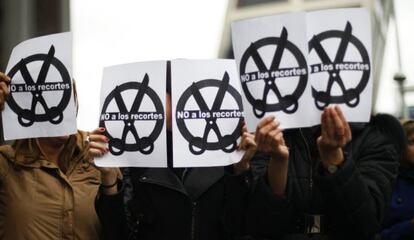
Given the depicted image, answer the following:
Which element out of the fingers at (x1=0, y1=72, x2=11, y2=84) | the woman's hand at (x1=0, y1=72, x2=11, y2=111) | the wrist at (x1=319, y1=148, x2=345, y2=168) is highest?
the fingers at (x1=0, y1=72, x2=11, y2=84)

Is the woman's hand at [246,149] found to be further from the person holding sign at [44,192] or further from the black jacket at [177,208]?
the person holding sign at [44,192]

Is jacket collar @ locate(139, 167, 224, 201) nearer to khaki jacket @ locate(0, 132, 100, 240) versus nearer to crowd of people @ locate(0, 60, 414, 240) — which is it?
crowd of people @ locate(0, 60, 414, 240)

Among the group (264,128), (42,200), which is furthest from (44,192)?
(264,128)

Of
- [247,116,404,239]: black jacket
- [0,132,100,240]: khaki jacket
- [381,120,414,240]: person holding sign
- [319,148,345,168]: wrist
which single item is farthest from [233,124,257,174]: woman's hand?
→ [381,120,414,240]: person holding sign

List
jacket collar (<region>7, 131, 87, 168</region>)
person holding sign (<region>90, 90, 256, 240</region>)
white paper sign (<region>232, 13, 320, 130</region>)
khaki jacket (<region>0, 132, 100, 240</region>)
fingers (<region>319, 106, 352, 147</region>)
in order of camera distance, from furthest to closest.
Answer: jacket collar (<region>7, 131, 87, 168</region>), khaki jacket (<region>0, 132, 100, 240</region>), person holding sign (<region>90, 90, 256, 240</region>), white paper sign (<region>232, 13, 320, 130</region>), fingers (<region>319, 106, 352, 147</region>)

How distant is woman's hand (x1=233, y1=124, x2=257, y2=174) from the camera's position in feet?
7.58

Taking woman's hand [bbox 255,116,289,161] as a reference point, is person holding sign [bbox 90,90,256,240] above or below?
below

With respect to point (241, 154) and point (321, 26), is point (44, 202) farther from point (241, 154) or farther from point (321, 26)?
point (321, 26)

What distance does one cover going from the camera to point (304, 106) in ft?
7.34

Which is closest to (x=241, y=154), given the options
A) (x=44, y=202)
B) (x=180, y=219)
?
(x=180, y=219)

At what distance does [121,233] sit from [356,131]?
107 centimetres

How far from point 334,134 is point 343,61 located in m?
0.30

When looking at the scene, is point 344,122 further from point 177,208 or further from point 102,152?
point 102,152

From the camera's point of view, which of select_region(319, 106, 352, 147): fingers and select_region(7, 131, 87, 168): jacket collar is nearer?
select_region(319, 106, 352, 147): fingers
